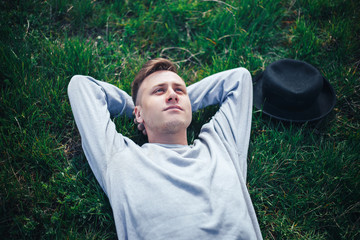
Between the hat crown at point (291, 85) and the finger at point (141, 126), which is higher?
the hat crown at point (291, 85)

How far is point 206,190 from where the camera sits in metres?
2.19

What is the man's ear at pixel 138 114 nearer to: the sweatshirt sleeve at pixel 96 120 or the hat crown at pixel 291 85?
the sweatshirt sleeve at pixel 96 120

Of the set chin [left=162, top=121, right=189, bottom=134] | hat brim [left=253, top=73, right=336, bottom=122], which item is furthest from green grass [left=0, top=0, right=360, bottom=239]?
chin [left=162, top=121, right=189, bottom=134]

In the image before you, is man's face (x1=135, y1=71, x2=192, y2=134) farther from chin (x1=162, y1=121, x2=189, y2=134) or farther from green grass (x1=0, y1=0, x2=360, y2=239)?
green grass (x1=0, y1=0, x2=360, y2=239)

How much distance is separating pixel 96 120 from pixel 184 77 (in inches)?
62.8

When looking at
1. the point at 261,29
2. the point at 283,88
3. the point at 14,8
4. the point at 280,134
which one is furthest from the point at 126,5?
the point at 280,134

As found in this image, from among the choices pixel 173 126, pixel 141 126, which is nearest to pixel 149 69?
pixel 141 126

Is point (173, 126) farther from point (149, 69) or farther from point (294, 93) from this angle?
point (294, 93)

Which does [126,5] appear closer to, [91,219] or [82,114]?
[82,114]

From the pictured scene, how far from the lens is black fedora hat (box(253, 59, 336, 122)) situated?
3.00 m

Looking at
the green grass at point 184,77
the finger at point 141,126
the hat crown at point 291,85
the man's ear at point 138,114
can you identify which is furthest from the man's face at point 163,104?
the hat crown at point 291,85

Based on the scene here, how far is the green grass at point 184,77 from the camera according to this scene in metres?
2.66

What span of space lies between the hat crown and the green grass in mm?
296

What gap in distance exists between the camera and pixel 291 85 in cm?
312
